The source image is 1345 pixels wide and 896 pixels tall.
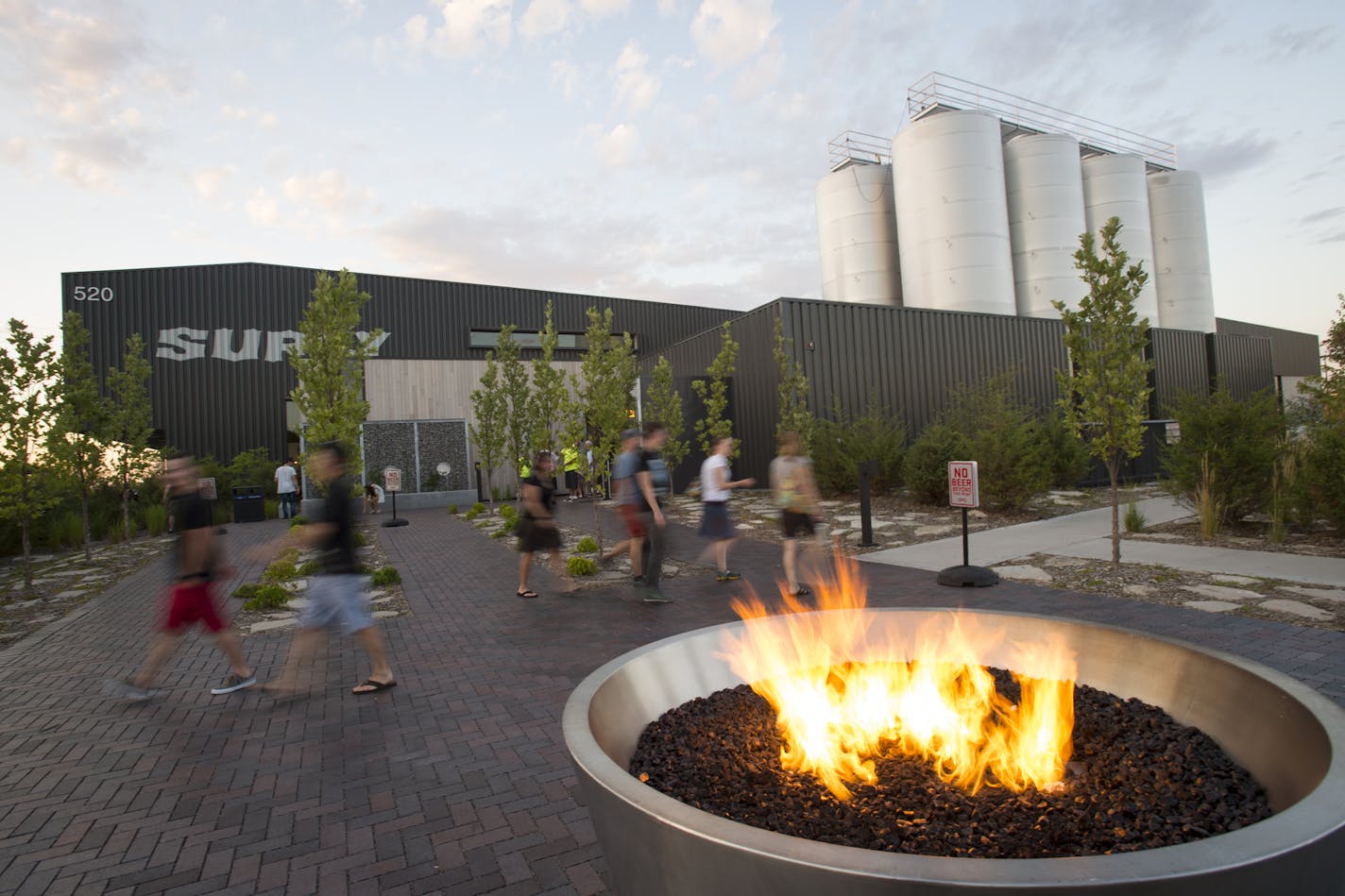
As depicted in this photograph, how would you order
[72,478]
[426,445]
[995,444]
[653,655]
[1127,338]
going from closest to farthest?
[653,655], [1127,338], [72,478], [995,444], [426,445]

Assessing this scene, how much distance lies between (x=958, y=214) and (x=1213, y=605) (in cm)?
2192

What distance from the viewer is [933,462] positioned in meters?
14.1

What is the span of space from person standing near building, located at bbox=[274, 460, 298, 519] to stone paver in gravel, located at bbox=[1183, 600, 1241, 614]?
66.1ft

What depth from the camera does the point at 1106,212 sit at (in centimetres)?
2830

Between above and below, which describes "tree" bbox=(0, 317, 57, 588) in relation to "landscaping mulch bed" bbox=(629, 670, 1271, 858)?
above

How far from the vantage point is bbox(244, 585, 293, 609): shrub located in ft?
26.0

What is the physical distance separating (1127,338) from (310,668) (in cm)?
902

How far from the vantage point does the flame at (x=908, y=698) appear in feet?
7.12

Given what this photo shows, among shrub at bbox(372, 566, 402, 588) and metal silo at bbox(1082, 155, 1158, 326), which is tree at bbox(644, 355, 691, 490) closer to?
shrub at bbox(372, 566, 402, 588)

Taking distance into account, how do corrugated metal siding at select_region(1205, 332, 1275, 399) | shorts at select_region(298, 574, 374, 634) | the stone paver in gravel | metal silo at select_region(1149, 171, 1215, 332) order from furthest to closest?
1. metal silo at select_region(1149, 171, 1215, 332)
2. corrugated metal siding at select_region(1205, 332, 1275, 399)
3. the stone paver in gravel
4. shorts at select_region(298, 574, 374, 634)

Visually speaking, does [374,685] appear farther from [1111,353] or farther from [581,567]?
[1111,353]

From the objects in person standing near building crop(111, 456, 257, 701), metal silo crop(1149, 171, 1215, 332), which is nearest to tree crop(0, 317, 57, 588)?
person standing near building crop(111, 456, 257, 701)

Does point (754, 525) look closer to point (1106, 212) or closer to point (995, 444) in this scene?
point (995, 444)

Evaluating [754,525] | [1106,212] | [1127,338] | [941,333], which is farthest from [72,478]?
[1106,212]
